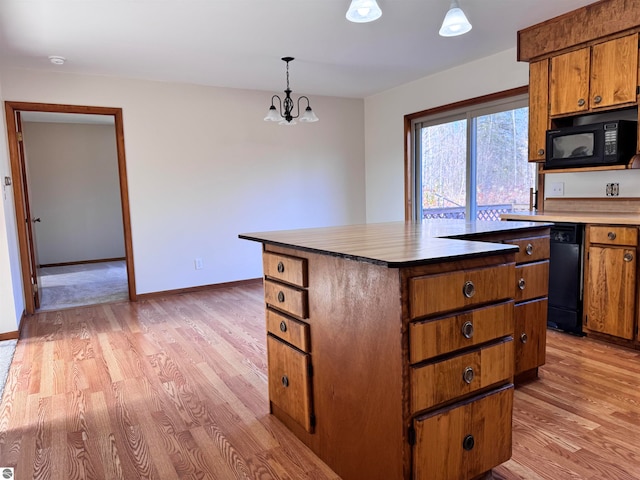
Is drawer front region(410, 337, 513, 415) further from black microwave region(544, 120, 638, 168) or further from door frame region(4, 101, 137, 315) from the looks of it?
door frame region(4, 101, 137, 315)

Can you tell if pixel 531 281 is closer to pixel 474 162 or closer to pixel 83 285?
pixel 474 162

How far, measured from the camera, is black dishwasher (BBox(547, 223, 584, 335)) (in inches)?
120

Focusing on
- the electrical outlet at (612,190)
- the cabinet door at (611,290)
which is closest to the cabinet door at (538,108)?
the electrical outlet at (612,190)

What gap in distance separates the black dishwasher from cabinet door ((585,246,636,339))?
67 millimetres

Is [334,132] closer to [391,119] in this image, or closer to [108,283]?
[391,119]

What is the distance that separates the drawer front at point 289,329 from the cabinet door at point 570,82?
8.95ft

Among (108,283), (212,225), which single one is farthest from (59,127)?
(212,225)

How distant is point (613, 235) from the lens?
2826 mm

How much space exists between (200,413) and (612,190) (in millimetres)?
3307

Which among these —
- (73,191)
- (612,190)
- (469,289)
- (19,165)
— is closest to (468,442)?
(469,289)

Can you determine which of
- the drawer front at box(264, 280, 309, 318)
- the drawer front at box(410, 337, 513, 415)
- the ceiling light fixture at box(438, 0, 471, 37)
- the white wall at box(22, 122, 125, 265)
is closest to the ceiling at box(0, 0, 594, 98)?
the ceiling light fixture at box(438, 0, 471, 37)

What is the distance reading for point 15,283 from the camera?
3.65 metres

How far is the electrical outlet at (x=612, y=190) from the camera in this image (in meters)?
3.29

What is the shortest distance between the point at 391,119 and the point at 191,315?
3363 mm
